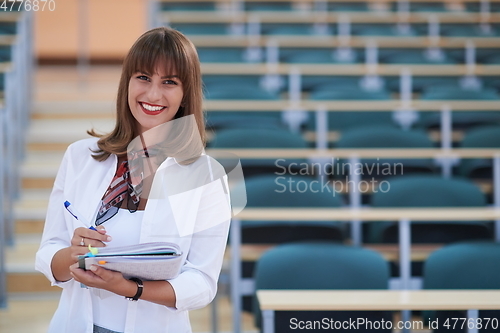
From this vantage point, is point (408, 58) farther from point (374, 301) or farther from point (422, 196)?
point (374, 301)

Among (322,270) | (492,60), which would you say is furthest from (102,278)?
(492,60)

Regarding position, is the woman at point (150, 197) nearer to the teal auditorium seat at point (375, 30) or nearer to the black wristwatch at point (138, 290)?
the black wristwatch at point (138, 290)

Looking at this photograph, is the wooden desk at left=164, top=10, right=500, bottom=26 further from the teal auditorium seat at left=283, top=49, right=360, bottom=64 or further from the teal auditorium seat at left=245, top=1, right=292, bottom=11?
the teal auditorium seat at left=283, top=49, right=360, bottom=64

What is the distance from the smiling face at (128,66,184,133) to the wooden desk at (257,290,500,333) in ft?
1.79

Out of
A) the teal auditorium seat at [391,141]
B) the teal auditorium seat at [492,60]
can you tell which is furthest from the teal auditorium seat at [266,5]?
the teal auditorium seat at [391,141]

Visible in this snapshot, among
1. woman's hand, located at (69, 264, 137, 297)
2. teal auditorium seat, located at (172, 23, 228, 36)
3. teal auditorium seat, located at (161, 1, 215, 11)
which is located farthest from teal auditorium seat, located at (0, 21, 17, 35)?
woman's hand, located at (69, 264, 137, 297)

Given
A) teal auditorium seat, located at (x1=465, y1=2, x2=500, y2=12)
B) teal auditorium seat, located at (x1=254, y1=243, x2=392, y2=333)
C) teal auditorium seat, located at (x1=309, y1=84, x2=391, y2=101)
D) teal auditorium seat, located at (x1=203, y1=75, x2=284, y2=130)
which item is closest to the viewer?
teal auditorium seat, located at (x1=254, y1=243, x2=392, y2=333)

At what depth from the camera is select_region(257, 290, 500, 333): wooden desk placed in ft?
4.79

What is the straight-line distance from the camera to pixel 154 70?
1.12 m

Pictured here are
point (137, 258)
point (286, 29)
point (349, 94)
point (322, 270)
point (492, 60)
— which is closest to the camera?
point (137, 258)

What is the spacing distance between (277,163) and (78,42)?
4488mm

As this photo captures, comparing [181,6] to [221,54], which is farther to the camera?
[181,6]

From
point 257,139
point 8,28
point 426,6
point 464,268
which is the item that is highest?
point 426,6

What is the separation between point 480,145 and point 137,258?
2.51 m
